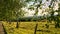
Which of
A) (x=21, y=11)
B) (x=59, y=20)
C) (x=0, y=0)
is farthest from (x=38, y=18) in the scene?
(x=21, y=11)

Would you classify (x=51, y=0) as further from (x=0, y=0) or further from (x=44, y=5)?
(x=0, y=0)

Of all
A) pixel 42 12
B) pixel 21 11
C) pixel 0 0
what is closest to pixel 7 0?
pixel 0 0

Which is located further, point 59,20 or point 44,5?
point 44,5

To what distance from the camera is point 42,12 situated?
4449 mm

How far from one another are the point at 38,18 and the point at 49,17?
17.4 inches

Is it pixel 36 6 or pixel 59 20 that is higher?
pixel 36 6

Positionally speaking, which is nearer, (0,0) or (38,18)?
(38,18)

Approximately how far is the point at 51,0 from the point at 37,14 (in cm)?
52

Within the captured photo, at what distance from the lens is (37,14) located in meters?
4.25

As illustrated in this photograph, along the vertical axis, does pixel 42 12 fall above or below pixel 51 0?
below

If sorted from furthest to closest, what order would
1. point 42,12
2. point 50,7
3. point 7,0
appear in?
1. point 7,0
2. point 42,12
3. point 50,7

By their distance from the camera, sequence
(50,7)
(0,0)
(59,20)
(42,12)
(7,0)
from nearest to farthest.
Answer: (59,20)
(50,7)
(42,12)
(7,0)
(0,0)

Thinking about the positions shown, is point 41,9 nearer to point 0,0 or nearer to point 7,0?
point 7,0

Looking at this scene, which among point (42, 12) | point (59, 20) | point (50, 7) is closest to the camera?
point (59, 20)
